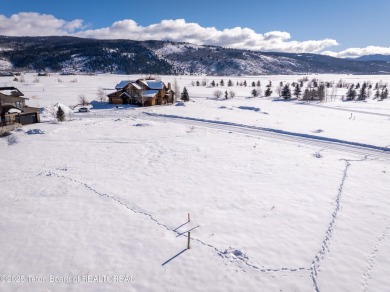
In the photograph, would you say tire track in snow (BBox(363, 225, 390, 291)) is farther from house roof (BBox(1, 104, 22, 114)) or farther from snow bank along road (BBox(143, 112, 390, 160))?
house roof (BBox(1, 104, 22, 114))

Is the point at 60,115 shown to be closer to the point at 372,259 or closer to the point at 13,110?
the point at 13,110

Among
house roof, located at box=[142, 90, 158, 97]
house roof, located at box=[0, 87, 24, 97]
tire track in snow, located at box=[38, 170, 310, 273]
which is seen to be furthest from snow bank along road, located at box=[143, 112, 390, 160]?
tire track in snow, located at box=[38, 170, 310, 273]

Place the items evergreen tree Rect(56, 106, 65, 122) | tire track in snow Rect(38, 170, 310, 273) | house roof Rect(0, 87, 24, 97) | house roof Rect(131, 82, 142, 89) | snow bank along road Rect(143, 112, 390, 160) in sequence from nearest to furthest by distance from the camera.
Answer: tire track in snow Rect(38, 170, 310, 273)
snow bank along road Rect(143, 112, 390, 160)
house roof Rect(0, 87, 24, 97)
evergreen tree Rect(56, 106, 65, 122)
house roof Rect(131, 82, 142, 89)

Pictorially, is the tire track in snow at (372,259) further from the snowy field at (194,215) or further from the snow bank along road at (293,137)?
the snow bank along road at (293,137)

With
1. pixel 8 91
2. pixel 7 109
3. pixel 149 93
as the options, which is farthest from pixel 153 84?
pixel 7 109

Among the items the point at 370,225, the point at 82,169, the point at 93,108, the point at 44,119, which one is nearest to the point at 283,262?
the point at 370,225

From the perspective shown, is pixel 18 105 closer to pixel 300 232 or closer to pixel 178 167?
pixel 178 167
